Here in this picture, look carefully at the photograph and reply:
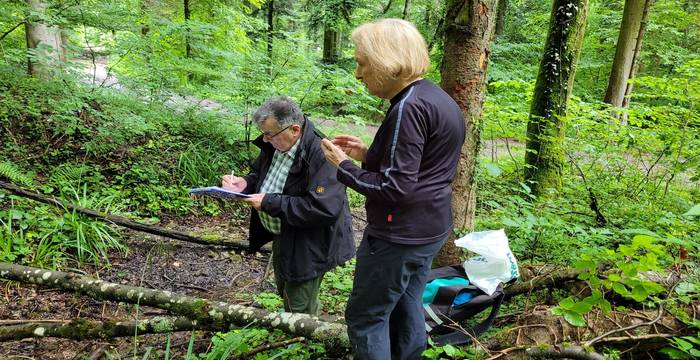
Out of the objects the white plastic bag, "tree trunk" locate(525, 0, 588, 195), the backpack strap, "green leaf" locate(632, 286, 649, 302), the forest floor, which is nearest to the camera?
"green leaf" locate(632, 286, 649, 302)

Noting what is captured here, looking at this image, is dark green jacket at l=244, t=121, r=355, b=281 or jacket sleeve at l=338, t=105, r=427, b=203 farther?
dark green jacket at l=244, t=121, r=355, b=281

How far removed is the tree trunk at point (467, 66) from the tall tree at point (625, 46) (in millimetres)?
8023

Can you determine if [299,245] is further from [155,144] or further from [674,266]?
[155,144]

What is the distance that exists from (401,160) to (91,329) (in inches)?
90.0

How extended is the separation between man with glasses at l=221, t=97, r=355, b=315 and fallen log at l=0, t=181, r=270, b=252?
2.09 metres

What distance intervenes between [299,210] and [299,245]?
1.03ft

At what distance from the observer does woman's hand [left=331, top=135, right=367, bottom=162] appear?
236 cm

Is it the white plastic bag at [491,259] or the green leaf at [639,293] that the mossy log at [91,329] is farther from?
the green leaf at [639,293]

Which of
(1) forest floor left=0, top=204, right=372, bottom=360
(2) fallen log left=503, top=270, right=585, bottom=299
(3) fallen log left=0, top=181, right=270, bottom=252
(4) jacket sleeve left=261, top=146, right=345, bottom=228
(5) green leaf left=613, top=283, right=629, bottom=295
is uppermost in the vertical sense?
(4) jacket sleeve left=261, top=146, right=345, bottom=228

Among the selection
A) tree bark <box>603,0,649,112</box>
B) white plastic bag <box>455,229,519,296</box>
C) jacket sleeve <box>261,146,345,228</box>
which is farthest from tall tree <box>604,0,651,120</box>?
jacket sleeve <box>261,146,345,228</box>

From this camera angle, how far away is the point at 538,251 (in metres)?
3.48

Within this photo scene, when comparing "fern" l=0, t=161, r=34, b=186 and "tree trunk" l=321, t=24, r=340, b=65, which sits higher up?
"tree trunk" l=321, t=24, r=340, b=65

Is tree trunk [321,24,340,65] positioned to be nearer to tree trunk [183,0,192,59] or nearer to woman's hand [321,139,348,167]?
tree trunk [183,0,192,59]

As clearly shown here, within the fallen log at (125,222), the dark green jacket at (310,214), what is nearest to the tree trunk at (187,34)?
the fallen log at (125,222)
